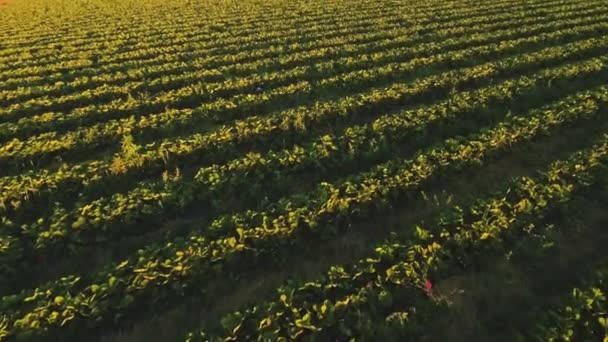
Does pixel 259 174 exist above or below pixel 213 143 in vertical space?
below

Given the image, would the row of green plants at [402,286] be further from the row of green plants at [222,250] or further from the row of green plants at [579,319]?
the row of green plants at [222,250]

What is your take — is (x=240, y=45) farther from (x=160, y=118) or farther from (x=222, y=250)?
(x=222, y=250)

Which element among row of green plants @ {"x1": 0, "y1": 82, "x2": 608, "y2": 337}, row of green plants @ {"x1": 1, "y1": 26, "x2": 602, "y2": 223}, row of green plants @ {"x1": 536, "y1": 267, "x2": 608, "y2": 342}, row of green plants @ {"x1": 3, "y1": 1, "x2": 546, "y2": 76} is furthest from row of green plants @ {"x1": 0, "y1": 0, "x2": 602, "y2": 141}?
row of green plants @ {"x1": 536, "y1": 267, "x2": 608, "y2": 342}

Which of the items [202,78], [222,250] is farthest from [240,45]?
[222,250]

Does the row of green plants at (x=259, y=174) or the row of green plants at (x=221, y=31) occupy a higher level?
the row of green plants at (x=221, y=31)

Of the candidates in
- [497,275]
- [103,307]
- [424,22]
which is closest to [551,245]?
[497,275]

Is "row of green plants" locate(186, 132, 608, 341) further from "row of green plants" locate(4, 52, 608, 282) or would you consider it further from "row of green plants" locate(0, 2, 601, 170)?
"row of green plants" locate(0, 2, 601, 170)

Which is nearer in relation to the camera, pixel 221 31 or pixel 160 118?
pixel 160 118

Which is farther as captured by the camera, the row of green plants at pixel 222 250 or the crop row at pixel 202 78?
the crop row at pixel 202 78

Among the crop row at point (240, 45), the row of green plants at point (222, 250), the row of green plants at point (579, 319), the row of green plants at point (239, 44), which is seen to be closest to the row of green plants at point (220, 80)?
the row of green plants at point (239, 44)
